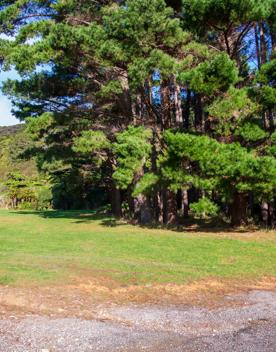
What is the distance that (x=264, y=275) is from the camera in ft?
30.8

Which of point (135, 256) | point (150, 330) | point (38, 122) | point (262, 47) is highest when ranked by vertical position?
point (262, 47)

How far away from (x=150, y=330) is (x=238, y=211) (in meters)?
12.6

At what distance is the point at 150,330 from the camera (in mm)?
5703

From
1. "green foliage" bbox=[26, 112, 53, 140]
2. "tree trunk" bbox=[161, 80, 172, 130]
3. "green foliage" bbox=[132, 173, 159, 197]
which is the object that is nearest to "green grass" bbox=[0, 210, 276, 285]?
"green foliage" bbox=[132, 173, 159, 197]

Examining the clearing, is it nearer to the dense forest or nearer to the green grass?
the green grass

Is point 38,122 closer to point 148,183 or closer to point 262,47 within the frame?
point 148,183

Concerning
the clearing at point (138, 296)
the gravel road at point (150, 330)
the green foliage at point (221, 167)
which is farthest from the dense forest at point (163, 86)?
the gravel road at point (150, 330)

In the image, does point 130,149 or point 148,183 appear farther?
point 148,183

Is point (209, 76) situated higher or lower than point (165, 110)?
higher

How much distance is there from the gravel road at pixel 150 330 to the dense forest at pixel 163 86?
27.3 ft

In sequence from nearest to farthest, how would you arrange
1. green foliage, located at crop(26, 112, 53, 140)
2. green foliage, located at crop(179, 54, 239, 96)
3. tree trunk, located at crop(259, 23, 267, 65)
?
green foliage, located at crop(179, 54, 239, 96) → tree trunk, located at crop(259, 23, 267, 65) → green foliage, located at crop(26, 112, 53, 140)

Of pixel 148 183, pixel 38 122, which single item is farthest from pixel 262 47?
pixel 38 122

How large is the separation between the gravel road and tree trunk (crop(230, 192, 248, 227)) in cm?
1088

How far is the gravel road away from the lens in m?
5.05
